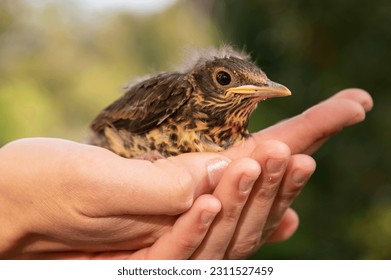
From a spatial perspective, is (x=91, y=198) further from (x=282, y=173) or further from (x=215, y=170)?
(x=282, y=173)

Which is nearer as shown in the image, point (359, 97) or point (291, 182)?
point (291, 182)

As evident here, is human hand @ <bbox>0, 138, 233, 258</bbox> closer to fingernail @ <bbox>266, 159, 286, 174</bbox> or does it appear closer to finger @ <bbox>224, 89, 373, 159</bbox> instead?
fingernail @ <bbox>266, 159, 286, 174</bbox>

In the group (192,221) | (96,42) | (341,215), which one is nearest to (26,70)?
(96,42)

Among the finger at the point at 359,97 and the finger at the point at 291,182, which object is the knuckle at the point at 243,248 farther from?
the finger at the point at 359,97

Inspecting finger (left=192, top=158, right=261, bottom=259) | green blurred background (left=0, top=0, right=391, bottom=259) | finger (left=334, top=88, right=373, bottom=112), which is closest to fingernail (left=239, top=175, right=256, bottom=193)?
finger (left=192, top=158, right=261, bottom=259)

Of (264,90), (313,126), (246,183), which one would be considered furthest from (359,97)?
(246,183)

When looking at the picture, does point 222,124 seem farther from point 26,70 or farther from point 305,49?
point 26,70
